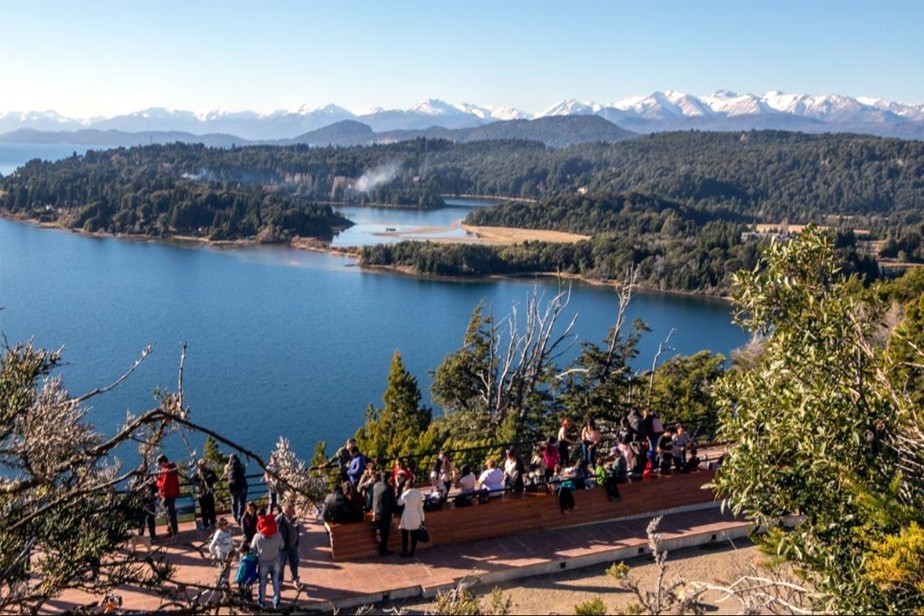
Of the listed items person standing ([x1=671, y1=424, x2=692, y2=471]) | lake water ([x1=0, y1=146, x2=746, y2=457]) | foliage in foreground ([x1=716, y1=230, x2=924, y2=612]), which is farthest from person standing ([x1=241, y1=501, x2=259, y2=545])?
lake water ([x1=0, y1=146, x2=746, y2=457])

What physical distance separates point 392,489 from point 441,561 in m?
0.75

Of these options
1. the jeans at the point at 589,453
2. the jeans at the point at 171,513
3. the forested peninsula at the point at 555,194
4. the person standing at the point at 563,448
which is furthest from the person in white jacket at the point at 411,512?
the forested peninsula at the point at 555,194

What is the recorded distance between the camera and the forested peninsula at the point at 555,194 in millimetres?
68188

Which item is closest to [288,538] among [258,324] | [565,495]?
[565,495]

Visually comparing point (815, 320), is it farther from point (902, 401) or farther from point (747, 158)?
point (747, 158)

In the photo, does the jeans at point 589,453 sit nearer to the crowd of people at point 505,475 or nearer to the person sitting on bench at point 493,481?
the crowd of people at point 505,475

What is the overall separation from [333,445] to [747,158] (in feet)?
428

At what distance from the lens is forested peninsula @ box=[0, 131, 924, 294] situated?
68.2m

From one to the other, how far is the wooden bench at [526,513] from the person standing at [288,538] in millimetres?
643

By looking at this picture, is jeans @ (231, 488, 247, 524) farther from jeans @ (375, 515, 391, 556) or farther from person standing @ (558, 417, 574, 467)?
person standing @ (558, 417, 574, 467)

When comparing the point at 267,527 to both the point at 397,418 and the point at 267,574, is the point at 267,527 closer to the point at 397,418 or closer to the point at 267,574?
the point at 267,574

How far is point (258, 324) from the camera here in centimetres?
4547

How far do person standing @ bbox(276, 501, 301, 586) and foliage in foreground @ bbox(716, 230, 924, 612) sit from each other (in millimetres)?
3207

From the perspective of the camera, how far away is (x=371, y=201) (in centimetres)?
13575
